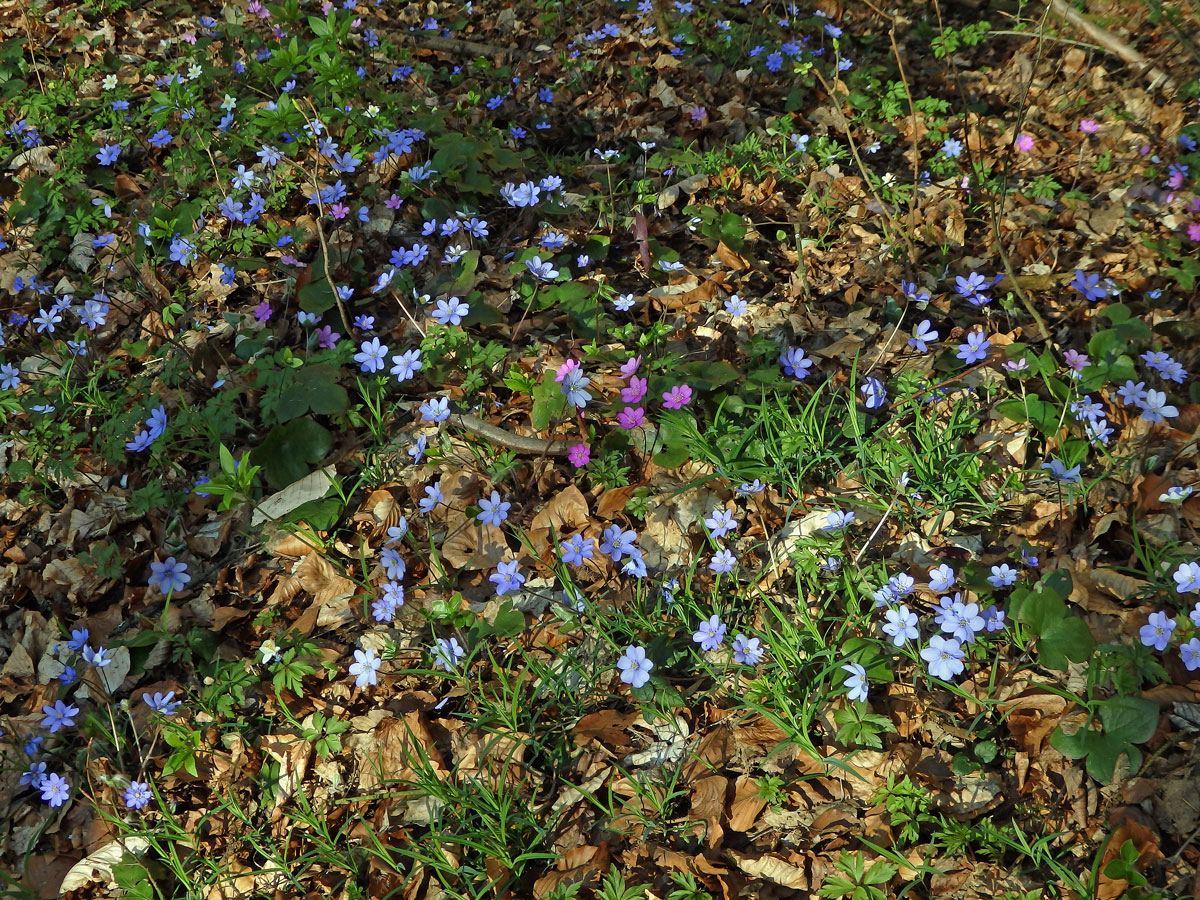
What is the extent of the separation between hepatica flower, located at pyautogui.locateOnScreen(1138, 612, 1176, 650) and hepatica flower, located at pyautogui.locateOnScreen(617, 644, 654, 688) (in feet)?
3.82

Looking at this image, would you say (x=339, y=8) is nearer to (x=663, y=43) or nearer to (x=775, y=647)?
(x=663, y=43)

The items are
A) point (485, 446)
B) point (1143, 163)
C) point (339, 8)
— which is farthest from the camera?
point (339, 8)

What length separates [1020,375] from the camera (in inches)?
98.0

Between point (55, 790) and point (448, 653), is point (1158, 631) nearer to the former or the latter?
point (448, 653)

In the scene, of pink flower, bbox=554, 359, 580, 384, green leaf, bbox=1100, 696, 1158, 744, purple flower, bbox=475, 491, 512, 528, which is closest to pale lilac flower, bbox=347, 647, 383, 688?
purple flower, bbox=475, 491, 512, 528

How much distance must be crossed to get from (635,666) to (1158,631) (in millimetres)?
1233

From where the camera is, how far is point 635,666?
6.62 ft

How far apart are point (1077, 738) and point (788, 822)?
675mm

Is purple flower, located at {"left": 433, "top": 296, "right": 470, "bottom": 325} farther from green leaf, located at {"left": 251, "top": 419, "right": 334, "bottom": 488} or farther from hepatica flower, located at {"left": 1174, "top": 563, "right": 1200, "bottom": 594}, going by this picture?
hepatica flower, located at {"left": 1174, "top": 563, "right": 1200, "bottom": 594}

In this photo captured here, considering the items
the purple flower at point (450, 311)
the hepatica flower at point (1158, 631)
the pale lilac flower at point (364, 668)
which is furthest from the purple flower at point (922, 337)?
the pale lilac flower at point (364, 668)

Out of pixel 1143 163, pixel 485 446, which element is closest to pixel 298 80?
pixel 485 446

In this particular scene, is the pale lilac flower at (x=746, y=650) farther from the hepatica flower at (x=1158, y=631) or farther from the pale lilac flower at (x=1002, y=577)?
the hepatica flower at (x=1158, y=631)

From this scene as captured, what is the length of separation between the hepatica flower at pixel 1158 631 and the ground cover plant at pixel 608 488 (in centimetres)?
7

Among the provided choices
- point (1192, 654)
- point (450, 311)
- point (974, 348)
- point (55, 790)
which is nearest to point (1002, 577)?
point (1192, 654)
